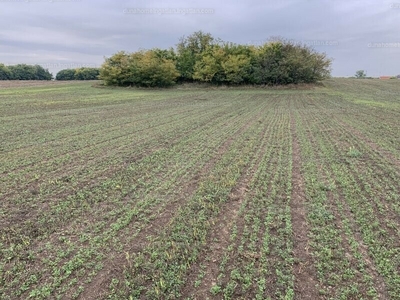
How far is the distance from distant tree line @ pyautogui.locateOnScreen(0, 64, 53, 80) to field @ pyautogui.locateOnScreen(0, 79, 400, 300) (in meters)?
82.8

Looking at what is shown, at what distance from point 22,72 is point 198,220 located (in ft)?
309

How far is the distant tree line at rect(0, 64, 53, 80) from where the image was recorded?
7528 centimetres

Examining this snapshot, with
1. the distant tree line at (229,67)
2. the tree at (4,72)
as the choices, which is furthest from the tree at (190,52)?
the tree at (4,72)

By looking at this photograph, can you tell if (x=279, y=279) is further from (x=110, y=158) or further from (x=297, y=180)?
(x=110, y=158)

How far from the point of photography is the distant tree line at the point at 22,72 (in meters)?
75.3

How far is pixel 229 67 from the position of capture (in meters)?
40.9

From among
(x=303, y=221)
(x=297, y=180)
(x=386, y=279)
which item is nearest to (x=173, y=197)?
(x=303, y=221)

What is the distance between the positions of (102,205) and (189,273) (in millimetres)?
2382

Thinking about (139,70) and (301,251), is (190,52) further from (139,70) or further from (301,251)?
(301,251)

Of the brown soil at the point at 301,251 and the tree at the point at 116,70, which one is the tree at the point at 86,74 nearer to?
the tree at the point at 116,70

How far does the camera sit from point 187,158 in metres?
7.88

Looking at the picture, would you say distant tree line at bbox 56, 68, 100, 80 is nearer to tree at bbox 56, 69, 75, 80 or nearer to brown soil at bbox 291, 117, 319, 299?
tree at bbox 56, 69, 75, 80

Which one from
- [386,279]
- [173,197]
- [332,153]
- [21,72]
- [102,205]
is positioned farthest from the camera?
[21,72]

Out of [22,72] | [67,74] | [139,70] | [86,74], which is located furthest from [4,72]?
[139,70]
